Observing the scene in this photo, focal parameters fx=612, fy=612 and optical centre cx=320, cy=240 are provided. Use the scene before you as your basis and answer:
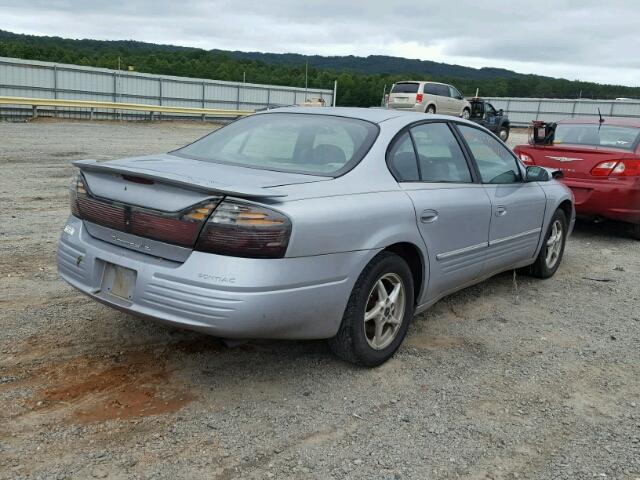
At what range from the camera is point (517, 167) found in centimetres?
507

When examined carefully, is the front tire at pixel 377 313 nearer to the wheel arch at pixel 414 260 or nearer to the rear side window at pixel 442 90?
the wheel arch at pixel 414 260

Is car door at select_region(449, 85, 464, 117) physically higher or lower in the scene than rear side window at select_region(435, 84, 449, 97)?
lower

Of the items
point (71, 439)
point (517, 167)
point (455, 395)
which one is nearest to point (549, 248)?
point (517, 167)

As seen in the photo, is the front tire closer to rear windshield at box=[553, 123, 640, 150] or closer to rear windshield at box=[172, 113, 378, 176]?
rear windshield at box=[172, 113, 378, 176]

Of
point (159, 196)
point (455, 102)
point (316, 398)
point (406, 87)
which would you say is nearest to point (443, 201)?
point (316, 398)

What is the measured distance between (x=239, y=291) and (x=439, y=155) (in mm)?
2005

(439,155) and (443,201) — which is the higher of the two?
(439,155)

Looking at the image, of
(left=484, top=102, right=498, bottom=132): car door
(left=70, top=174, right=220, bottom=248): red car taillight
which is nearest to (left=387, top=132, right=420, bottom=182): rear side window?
(left=70, top=174, right=220, bottom=248): red car taillight

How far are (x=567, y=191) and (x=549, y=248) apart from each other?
0.61 meters

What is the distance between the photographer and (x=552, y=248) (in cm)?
577

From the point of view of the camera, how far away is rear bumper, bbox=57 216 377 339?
2.84 m

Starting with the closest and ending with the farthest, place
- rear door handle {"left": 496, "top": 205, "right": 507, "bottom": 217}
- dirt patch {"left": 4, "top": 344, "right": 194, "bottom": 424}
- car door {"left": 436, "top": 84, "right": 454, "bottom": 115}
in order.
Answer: dirt patch {"left": 4, "top": 344, "right": 194, "bottom": 424} → rear door handle {"left": 496, "top": 205, "right": 507, "bottom": 217} → car door {"left": 436, "top": 84, "right": 454, "bottom": 115}

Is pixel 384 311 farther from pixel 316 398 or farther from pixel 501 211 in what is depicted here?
pixel 501 211

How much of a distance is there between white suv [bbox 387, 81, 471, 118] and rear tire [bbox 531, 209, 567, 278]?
66.0ft
